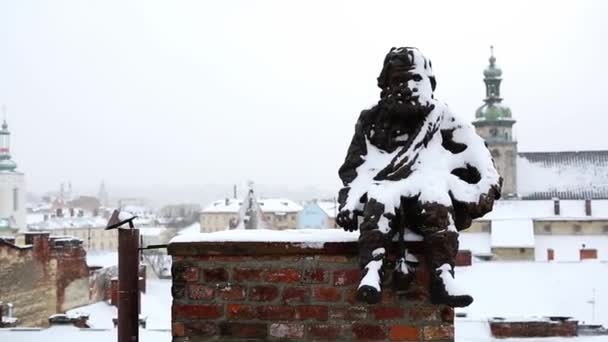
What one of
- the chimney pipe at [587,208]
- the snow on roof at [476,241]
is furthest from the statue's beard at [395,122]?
the chimney pipe at [587,208]

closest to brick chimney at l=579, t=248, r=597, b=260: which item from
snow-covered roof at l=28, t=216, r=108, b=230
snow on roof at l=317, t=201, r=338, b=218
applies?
snow on roof at l=317, t=201, r=338, b=218

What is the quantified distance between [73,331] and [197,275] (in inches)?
301

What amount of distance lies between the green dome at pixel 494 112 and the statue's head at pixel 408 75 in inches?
2408

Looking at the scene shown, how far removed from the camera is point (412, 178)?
3049 mm

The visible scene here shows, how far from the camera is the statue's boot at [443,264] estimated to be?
9.50ft

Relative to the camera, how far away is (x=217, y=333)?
322 cm

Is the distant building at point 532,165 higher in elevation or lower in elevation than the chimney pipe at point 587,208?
higher

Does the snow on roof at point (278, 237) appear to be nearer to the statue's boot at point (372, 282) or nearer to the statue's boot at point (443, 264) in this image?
the statue's boot at point (372, 282)

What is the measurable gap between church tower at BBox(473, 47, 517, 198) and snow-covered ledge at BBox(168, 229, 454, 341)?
58.9m

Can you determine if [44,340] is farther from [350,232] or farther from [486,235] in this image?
[486,235]

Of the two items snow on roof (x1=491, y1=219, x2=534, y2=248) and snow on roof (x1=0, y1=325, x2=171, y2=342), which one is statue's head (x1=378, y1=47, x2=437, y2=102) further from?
snow on roof (x1=491, y1=219, x2=534, y2=248)

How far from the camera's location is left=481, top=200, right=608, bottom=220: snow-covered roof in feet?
159

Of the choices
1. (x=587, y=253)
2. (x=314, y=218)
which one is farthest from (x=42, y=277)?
(x=314, y=218)

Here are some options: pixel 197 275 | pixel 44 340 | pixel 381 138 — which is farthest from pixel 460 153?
pixel 44 340
